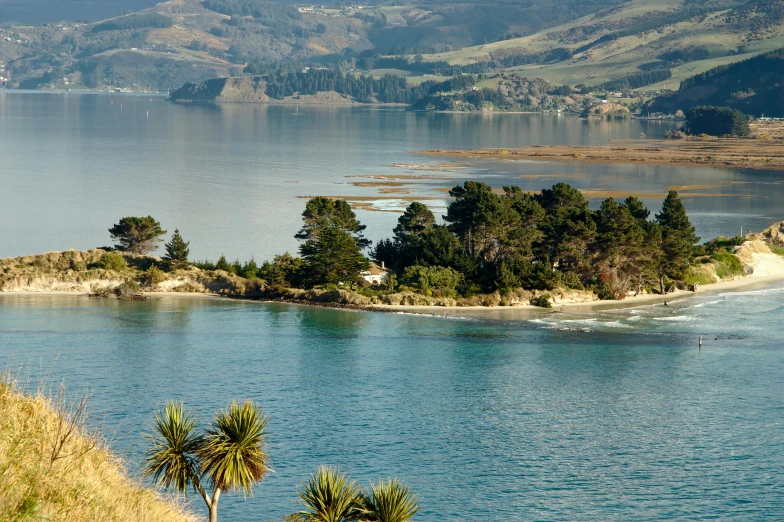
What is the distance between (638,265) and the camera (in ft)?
215

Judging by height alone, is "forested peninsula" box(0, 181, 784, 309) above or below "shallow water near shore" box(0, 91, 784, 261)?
below

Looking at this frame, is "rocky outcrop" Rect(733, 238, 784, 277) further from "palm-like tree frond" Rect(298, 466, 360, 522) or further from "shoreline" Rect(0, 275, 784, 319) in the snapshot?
"palm-like tree frond" Rect(298, 466, 360, 522)

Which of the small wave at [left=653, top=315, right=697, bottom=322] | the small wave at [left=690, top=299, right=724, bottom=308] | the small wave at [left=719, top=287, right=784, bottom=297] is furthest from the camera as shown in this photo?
the small wave at [left=719, top=287, right=784, bottom=297]

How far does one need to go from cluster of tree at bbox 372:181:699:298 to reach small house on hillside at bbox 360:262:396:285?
1103 millimetres

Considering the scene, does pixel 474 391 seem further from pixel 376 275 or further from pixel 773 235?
pixel 773 235

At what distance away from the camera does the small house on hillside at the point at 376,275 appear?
2591 inches

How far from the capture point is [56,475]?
16781 millimetres

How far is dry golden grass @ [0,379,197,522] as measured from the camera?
1559 cm

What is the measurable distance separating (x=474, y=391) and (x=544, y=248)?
79.5ft

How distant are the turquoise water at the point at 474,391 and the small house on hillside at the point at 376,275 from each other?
5683 millimetres

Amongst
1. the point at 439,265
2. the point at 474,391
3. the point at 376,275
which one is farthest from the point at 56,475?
the point at 376,275

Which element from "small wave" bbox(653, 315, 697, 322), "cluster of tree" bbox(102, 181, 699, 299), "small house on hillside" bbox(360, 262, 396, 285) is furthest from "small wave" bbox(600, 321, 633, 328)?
"small house on hillside" bbox(360, 262, 396, 285)

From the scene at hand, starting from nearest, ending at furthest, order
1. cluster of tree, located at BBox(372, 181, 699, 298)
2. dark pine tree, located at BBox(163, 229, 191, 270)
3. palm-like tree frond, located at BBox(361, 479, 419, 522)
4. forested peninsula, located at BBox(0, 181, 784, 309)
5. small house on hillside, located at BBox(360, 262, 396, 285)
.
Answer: palm-like tree frond, located at BBox(361, 479, 419, 522), forested peninsula, located at BBox(0, 181, 784, 309), cluster of tree, located at BBox(372, 181, 699, 298), small house on hillside, located at BBox(360, 262, 396, 285), dark pine tree, located at BBox(163, 229, 191, 270)

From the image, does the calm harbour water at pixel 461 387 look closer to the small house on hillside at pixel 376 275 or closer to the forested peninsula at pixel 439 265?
the forested peninsula at pixel 439 265
